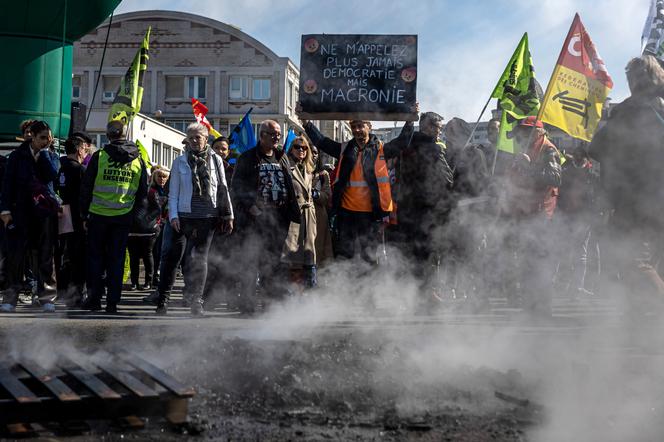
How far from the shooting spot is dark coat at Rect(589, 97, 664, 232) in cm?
506

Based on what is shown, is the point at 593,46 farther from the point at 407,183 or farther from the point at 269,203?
the point at 269,203

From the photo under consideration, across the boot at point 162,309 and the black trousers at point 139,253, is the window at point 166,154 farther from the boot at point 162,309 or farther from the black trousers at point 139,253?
the boot at point 162,309

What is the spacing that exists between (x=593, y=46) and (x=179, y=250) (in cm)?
503

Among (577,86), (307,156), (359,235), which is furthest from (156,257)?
(577,86)

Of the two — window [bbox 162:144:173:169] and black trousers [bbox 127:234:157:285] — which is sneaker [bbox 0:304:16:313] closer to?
black trousers [bbox 127:234:157:285]

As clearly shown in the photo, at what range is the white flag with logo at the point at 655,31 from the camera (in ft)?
30.7

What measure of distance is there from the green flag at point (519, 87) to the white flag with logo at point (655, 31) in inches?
54.5

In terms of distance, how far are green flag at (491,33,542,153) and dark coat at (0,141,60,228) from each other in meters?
5.12

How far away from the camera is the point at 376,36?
711 cm

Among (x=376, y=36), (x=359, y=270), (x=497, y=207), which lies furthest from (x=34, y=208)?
(x=497, y=207)

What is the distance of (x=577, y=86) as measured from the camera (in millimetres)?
Result: 8266

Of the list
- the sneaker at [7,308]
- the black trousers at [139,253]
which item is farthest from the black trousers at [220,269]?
the black trousers at [139,253]

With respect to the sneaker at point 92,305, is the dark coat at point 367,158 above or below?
above

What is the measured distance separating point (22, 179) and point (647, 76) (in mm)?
4851
